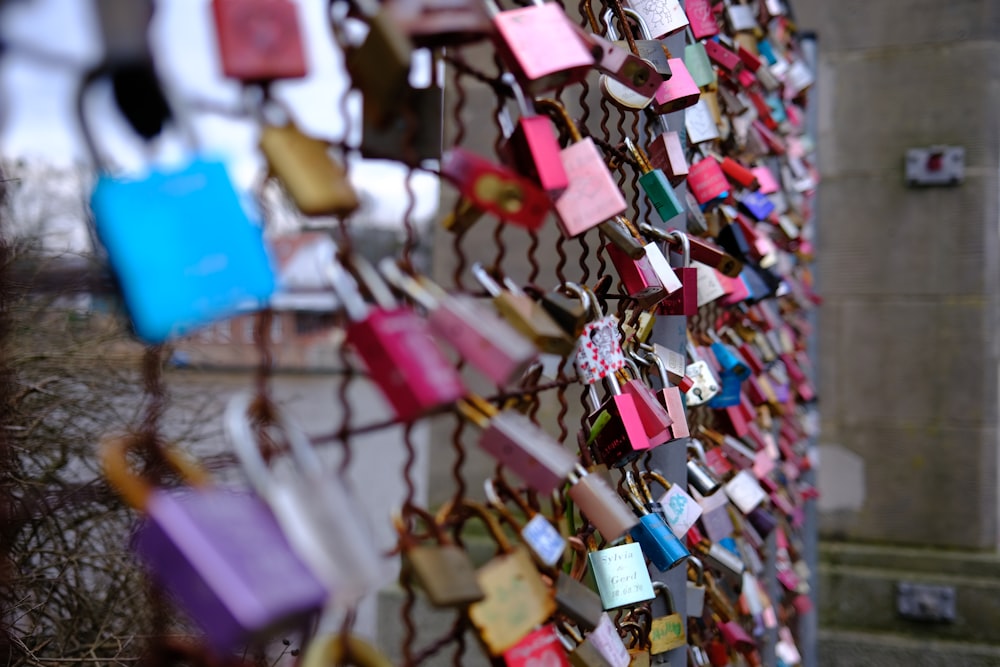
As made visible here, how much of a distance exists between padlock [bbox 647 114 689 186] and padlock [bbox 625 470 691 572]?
421 millimetres

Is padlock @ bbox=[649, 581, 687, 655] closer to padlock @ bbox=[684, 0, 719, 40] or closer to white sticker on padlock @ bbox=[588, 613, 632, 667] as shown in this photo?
white sticker on padlock @ bbox=[588, 613, 632, 667]

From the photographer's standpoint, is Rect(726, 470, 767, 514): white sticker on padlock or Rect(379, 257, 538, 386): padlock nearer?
Rect(379, 257, 538, 386): padlock

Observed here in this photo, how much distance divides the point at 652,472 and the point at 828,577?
8.43 feet

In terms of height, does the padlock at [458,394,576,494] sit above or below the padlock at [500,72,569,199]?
below

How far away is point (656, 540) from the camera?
1.07 meters

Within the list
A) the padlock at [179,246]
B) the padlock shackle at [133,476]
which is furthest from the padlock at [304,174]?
the padlock shackle at [133,476]

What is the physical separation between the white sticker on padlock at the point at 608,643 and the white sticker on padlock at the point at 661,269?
38 cm

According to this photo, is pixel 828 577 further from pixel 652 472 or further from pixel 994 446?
pixel 652 472

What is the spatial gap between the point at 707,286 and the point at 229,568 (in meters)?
1.00

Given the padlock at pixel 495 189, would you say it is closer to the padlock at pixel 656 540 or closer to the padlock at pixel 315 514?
the padlock at pixel 315 514

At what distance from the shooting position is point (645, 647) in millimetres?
1097

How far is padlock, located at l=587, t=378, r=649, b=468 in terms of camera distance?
0.97 m

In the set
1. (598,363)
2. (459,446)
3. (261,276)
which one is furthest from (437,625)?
(261,276)

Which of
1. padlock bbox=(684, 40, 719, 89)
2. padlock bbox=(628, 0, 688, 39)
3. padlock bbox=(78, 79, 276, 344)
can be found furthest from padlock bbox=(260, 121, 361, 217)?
padlock bbox=(684, 40, 719, 89)
